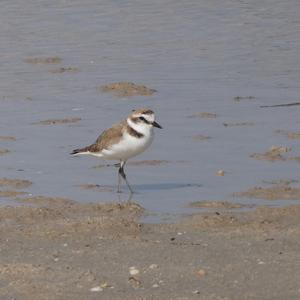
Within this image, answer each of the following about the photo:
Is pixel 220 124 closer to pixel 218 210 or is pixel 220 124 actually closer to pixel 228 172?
pixel 228 172

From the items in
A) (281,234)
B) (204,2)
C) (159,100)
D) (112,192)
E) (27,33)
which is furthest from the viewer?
(204,2)

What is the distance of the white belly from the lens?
11547mm

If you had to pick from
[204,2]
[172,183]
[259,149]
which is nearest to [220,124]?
[259,149]

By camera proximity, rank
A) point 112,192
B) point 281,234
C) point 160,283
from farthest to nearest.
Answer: point 112,192 → point 281,234 → point 160,283

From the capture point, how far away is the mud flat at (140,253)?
8133 mm

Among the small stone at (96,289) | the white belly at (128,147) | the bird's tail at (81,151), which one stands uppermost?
the small stone at (96,289)

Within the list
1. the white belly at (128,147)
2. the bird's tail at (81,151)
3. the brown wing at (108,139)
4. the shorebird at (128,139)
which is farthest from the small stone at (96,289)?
the bird's tail at (81,151)

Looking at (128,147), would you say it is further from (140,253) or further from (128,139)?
(140,253)

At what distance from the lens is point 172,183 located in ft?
37.9

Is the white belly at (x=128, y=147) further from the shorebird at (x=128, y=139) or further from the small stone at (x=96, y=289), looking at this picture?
the small stone at (x=96, y=289)

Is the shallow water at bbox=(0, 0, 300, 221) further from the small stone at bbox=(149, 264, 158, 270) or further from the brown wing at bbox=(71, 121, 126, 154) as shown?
the small stone at bbox=(149, 264, 158, 270)

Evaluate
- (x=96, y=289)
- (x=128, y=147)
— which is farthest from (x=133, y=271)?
(x=128, y=147)

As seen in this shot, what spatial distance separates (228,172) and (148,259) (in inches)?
122

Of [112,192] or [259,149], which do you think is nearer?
[112,192]
